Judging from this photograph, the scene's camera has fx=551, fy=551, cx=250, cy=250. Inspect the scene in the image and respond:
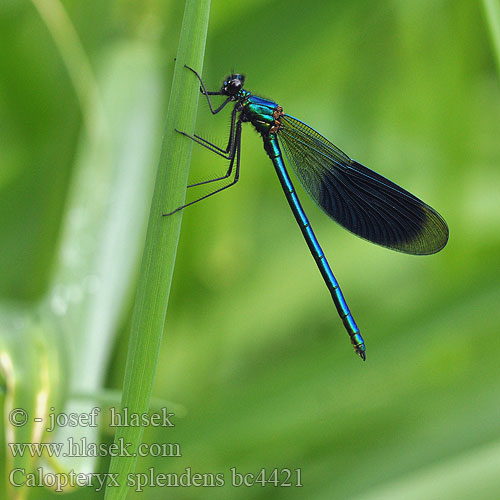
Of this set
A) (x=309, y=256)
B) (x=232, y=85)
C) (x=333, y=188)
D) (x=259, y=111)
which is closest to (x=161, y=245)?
(x=232, y=85)

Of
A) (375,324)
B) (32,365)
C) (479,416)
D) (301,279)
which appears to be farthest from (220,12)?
(479,416)

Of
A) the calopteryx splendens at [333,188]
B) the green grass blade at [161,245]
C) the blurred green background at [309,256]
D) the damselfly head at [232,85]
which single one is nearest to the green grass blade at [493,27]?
the blurred green background at [309,256]

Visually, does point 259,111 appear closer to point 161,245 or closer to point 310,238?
point 310,238

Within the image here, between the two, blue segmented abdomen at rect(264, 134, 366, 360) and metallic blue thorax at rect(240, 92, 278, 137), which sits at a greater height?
metallic blue thorax at rect(240, 92, 278, 137)

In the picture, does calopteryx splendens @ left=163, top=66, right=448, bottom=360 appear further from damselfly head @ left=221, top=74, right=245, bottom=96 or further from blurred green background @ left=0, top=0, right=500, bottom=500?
blurred green background @ left=0, top=0, right=500, bottom=500

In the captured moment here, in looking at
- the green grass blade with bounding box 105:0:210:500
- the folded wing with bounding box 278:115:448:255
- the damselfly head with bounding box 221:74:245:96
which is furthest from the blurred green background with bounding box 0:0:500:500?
the green grass blade with bounding box 105:0:210:500

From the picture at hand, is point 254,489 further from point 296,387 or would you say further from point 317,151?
point 317,151

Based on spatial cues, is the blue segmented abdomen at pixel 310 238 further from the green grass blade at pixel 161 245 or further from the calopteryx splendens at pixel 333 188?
the green grass blade at pixel 161 245
